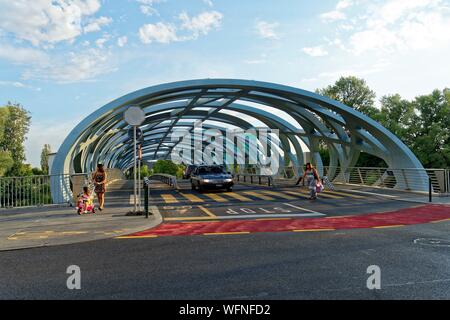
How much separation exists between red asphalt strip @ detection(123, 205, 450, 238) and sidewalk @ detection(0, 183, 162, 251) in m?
0.76

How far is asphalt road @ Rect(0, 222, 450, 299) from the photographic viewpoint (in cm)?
442

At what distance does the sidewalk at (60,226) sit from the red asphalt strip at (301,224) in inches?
30.0

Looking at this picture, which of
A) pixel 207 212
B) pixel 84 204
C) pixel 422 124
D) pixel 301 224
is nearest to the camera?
pixel 301 224

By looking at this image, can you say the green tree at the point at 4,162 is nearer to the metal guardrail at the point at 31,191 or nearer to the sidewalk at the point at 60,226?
the metal guardrail at the point at 31,191

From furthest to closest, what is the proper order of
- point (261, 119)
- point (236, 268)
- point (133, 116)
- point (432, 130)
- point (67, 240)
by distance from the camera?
point (432, 130)
point (261, 119)
point (133, 116)
point (67, 240)
point (236, 268)

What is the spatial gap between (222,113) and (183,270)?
31.0 m

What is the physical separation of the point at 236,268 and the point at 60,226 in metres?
5.93

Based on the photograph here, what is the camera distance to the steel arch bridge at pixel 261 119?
2183 centimetres

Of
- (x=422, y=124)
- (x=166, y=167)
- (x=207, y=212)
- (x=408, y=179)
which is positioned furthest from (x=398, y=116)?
(x=166, y=167)

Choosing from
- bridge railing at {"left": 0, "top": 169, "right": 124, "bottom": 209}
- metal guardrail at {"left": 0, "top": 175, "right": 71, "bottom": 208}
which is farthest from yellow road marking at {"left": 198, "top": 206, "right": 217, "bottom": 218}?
metal guardrail at {"left": 0, "top": 175, "right": 71, "bottom": 208}

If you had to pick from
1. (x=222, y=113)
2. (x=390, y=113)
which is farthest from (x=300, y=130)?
(x=390, y=113)

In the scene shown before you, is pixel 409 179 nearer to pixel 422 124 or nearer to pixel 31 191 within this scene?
pixel 31 191

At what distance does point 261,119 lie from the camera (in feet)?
114
